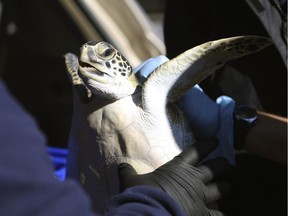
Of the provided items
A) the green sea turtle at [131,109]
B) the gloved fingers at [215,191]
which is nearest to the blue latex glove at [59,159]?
the green sea turtle at [131,109]

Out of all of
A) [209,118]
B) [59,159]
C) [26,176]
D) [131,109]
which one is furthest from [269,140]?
[59,159]

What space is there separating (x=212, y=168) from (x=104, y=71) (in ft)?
0.67

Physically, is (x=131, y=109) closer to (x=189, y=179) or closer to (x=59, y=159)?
(x=189, y=179)

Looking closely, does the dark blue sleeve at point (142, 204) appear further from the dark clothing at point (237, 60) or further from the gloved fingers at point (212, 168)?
the dark clothing at point (237, 60)

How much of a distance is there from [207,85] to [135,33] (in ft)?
2.69

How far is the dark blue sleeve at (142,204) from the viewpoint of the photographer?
45cm

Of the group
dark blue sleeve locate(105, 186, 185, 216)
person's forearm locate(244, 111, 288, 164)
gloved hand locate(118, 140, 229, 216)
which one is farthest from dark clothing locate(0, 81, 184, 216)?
person's forearm locate(244, 111, 288, 164)

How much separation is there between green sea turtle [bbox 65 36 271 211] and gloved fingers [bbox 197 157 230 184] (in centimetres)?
5

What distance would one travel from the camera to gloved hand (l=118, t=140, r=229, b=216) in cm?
56

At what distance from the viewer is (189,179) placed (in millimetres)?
579

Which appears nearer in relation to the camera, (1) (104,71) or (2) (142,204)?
(2) (142,204)

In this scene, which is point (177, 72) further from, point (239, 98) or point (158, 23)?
point (158, 23)

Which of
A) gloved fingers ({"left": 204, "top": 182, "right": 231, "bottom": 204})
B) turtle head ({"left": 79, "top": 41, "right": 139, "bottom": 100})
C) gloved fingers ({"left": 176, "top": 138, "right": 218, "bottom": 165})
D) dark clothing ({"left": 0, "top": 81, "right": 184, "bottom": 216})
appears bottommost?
gloved fingers ({"left": 204, "top": 182, "right": 231, "bottom": 204})

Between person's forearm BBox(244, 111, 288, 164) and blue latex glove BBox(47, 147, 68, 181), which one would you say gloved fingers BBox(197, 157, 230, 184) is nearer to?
person's forearm BBox(244, 111, 288, 164)
